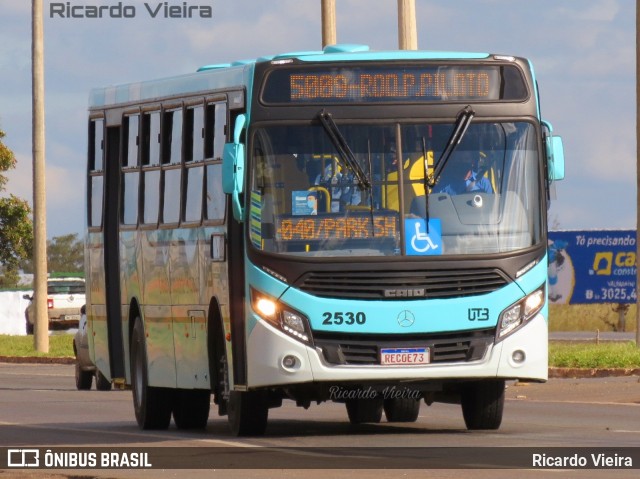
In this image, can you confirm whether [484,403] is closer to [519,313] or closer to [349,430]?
[519,313]

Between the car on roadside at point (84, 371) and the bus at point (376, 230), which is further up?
the bus at point (376, 230)

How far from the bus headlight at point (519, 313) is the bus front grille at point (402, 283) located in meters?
0.23

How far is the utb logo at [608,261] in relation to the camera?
47844 millimetres

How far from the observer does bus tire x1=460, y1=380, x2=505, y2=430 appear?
55.0 ft

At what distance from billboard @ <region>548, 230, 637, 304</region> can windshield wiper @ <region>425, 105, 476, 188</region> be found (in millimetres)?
32086

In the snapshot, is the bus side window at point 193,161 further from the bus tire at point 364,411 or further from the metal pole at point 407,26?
the metal pole at point 407,26

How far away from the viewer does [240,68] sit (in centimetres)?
1645

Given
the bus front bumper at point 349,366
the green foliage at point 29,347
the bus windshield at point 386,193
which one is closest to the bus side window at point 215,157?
the bus windshield at point 386,193

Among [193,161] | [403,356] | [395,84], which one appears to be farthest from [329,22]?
[403,356]

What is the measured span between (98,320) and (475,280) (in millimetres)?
5876

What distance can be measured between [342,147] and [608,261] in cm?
3293

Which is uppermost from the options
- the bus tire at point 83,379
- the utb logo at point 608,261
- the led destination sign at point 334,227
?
the led destination sign at point 334,227

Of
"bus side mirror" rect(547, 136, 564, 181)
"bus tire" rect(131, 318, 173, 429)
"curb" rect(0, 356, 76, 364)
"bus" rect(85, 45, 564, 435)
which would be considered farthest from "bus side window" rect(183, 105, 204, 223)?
"curb" rect(0, 356, 76, 364)
